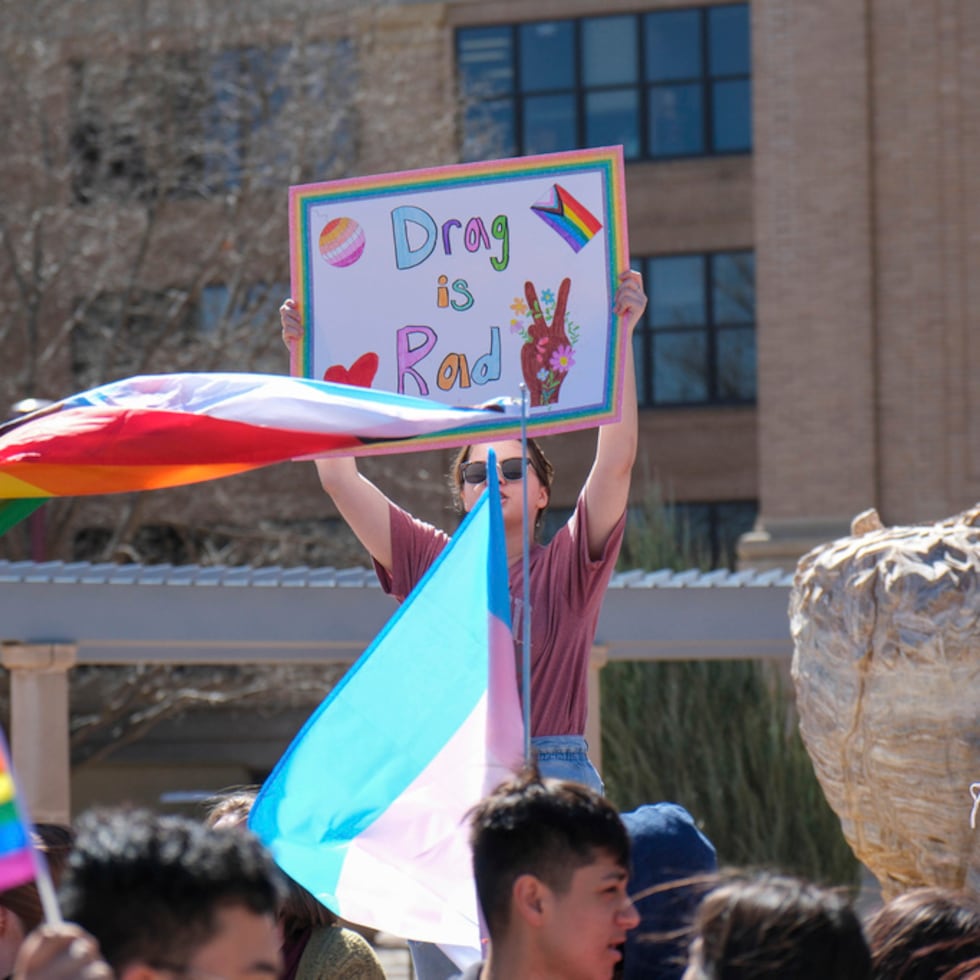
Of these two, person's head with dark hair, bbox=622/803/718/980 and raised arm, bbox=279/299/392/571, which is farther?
raised arm, bbox=279/299/392/571

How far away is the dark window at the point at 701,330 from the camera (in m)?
21.0

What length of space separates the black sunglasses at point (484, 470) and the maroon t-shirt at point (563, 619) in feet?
0.54

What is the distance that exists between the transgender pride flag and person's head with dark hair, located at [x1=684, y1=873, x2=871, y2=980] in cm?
108

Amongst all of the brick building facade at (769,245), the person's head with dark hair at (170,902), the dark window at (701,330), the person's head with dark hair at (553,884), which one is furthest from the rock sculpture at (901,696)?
the dark window at (701,330)

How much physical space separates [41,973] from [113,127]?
16013 mm

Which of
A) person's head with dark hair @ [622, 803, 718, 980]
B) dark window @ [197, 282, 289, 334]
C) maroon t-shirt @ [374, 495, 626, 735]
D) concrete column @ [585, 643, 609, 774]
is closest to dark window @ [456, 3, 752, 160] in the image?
dark window @ [197, 282, 289, 334]

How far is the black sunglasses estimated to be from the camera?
153 inches

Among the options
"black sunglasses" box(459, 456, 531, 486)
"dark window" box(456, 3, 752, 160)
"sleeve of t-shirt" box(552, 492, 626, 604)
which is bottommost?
"sleeve of t-shirt" box(552, 492, 626, 604)

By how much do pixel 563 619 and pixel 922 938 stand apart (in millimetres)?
1207

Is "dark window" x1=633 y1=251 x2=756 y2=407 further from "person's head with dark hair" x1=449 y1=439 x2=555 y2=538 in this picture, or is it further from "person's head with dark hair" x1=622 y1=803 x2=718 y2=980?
"person's head with dark hair" x1=622 y1=803 x2=718 y2=980

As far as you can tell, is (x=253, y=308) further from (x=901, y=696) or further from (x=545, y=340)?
(x=901, y=696)

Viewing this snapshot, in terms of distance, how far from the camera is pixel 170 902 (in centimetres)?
224

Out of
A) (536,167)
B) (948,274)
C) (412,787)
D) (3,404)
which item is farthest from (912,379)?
(412,787)

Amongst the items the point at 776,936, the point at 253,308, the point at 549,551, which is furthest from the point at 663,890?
the point at 253,308
